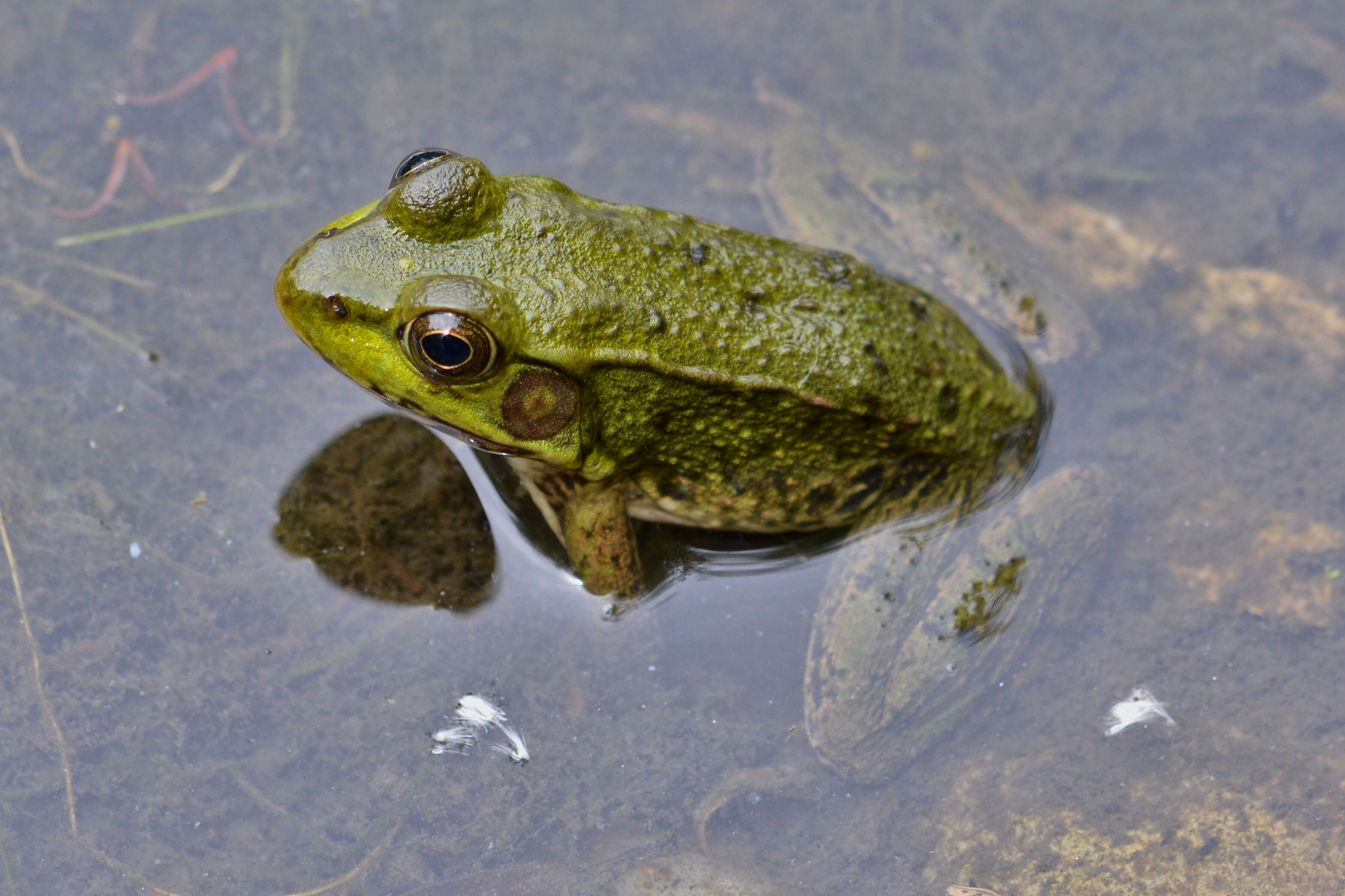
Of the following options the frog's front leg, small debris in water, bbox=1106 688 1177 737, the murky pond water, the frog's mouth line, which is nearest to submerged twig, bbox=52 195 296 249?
the murky pond water

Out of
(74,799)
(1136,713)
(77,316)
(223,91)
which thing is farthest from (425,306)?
(1136,713)

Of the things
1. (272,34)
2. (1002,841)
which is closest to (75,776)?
(1002,841)

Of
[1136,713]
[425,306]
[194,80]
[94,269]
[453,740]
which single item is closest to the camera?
[425,306]

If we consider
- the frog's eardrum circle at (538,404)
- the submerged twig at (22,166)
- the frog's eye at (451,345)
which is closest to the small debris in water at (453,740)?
the frog's eardrum circle at (538,404)

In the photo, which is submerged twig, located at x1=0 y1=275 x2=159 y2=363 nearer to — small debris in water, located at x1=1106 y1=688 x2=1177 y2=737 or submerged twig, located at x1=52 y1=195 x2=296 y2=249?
submerged twig, located at x1=52 y1=195 x2=296 y2=249

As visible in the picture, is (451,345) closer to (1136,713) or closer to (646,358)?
(646,358)

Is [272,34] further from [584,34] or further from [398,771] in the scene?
[398,771]

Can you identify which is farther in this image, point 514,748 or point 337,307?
point 514,748
